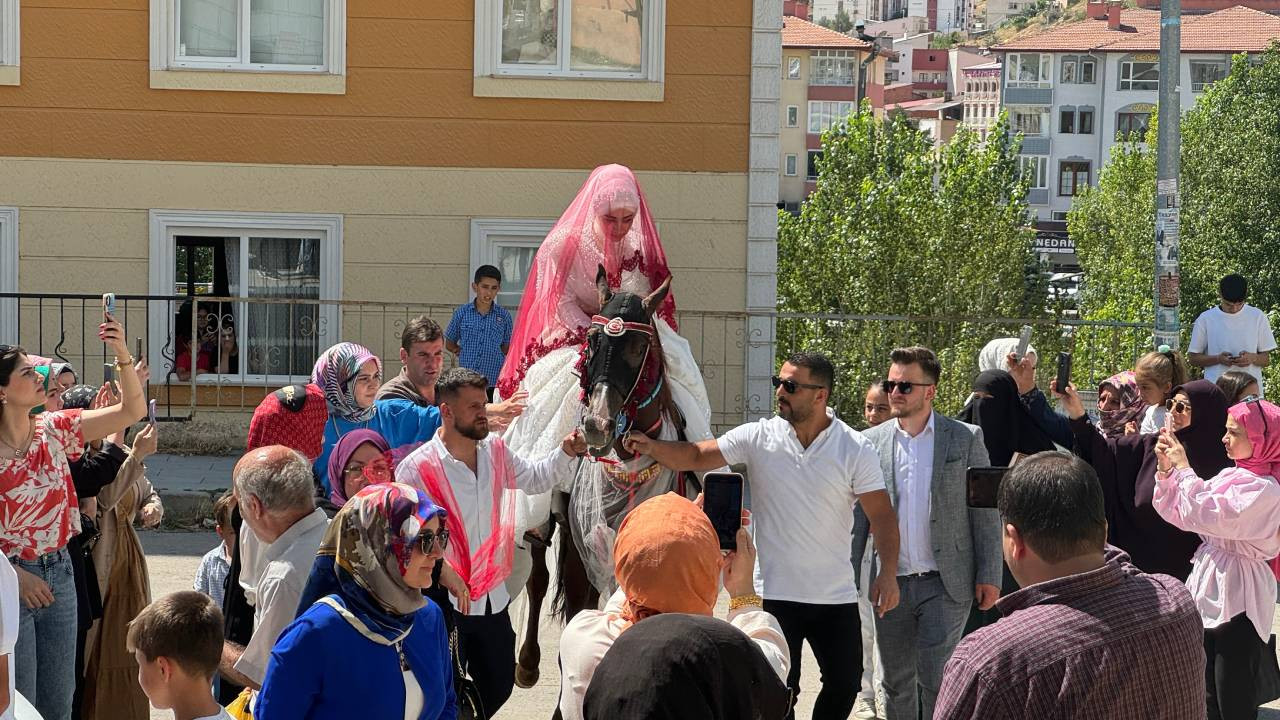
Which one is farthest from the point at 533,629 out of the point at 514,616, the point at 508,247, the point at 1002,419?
the point at 508,247

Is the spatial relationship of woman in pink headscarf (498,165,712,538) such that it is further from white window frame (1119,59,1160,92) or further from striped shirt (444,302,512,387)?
white window frame (1119,59,1160,92)

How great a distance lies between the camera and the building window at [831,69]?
432 feet

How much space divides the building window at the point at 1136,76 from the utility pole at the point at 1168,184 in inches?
4205

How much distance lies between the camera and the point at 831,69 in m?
132

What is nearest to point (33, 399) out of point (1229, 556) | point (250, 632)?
point (250, 632)

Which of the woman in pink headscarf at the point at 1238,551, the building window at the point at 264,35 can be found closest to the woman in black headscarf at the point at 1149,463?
the woman in pink headscarf at the point at 1238,551

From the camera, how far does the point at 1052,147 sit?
396 ft

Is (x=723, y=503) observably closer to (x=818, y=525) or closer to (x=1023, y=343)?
(x=818, y=525)

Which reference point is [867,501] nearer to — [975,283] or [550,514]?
[550,514]

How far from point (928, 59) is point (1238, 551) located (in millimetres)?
170769

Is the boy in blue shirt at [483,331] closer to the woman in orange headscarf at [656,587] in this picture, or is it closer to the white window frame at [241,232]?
the white window frame at [241,232]

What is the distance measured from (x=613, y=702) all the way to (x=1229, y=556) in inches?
161

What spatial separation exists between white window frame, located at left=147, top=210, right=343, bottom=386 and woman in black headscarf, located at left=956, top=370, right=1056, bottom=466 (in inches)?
336

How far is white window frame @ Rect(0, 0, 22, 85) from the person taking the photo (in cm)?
1390
